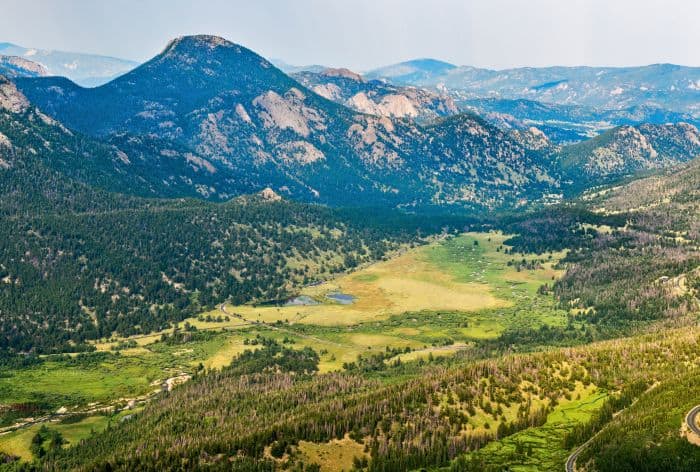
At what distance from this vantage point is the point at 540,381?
7313 inches

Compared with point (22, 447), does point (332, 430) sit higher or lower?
higher

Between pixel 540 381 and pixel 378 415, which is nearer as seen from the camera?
pixel 378 415

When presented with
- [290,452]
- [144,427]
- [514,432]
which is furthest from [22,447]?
[514,432]

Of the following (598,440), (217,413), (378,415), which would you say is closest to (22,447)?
(217,413)

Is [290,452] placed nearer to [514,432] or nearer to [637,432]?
[514,432]

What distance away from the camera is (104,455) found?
166m

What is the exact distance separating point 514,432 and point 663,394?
33.7m

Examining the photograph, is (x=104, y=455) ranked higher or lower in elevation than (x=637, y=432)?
lower

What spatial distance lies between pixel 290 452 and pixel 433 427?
3406 cm

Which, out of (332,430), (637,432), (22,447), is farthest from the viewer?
(22,447)

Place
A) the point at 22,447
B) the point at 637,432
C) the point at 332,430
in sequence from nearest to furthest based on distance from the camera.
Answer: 1. the point at 637,432
2. the point at 332,430
3. the point at 22,447

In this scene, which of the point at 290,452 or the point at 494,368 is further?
the point at 494,368

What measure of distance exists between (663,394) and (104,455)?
414 feet

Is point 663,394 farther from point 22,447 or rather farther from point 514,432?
point 22,447
